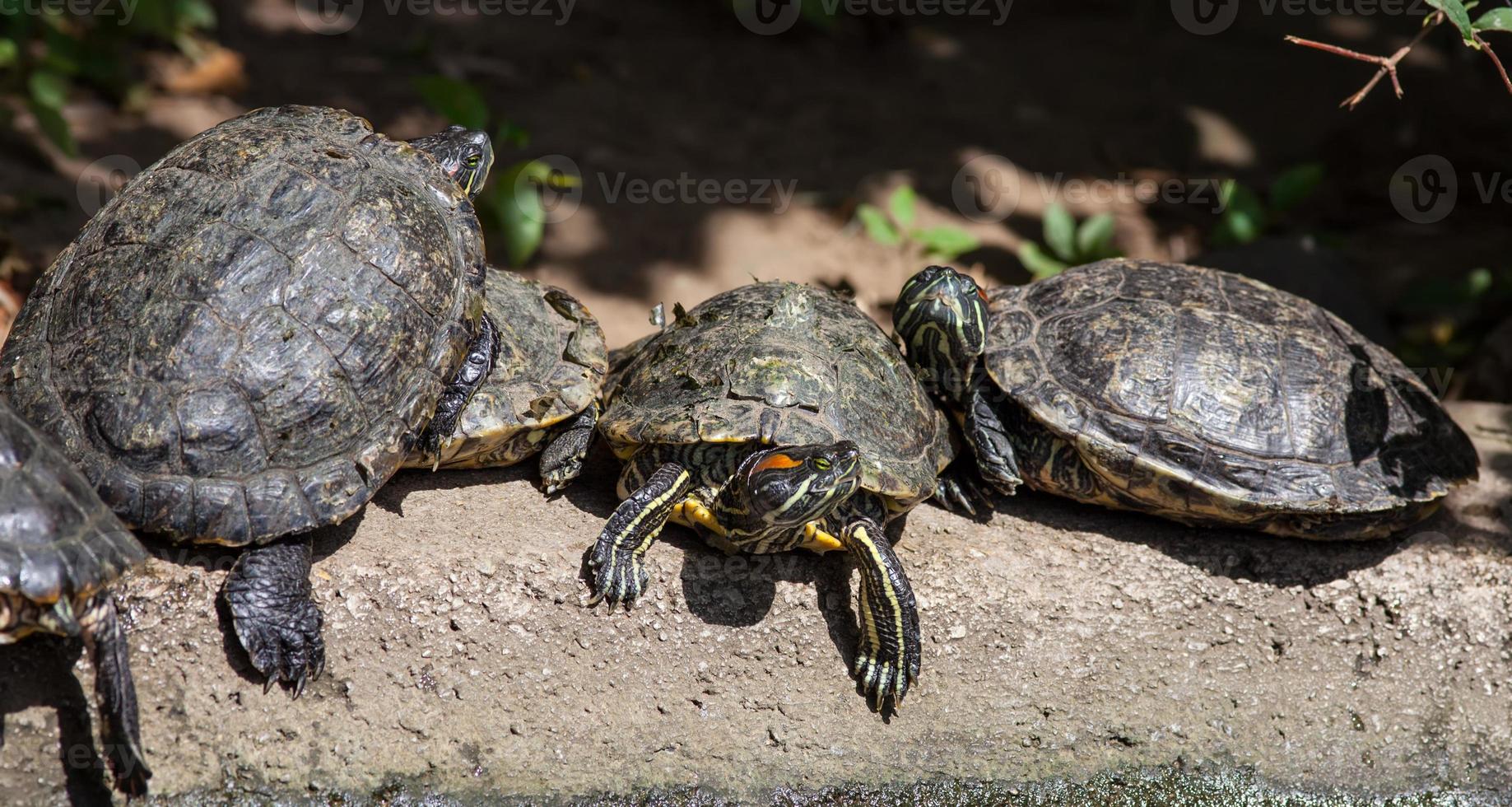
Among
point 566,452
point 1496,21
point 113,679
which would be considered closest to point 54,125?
point 566,452

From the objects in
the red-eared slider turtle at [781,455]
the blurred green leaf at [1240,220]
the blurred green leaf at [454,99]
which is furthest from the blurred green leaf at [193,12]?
the blurred green leaf at [1240,220]

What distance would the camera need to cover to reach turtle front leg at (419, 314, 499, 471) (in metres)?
4.48

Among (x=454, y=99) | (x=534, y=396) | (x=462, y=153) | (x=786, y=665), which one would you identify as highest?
(x=454, y=99)

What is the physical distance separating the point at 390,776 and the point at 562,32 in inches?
286

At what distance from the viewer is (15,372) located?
4.01 metres

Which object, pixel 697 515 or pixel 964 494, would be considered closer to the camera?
pixel 697 515

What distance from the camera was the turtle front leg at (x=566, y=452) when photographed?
4895 mm

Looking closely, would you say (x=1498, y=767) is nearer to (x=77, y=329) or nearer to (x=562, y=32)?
(x=77, y=329)

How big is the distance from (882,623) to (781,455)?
0.79 m

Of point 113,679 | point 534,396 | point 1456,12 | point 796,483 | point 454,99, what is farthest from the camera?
point 454,99

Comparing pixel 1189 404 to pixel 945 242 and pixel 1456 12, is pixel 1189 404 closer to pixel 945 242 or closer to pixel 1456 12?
pixel 1456 12

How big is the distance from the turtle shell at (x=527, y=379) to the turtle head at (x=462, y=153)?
1.71 ft

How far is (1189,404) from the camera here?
4938 mm

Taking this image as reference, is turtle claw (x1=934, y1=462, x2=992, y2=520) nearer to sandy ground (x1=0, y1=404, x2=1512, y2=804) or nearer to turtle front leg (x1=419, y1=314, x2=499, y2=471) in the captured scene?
sandy ground (x1=0, y1=404, x2=1512, y2=804)
